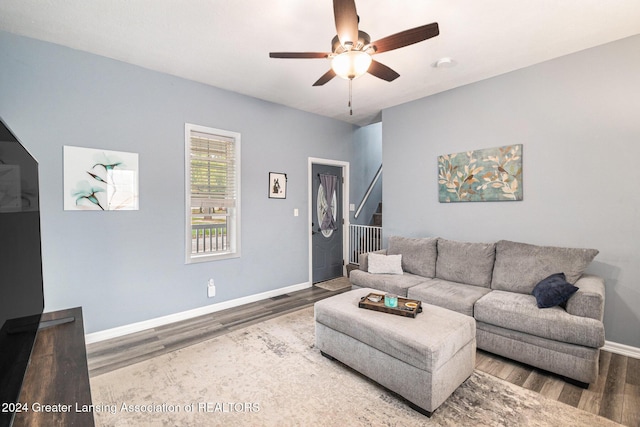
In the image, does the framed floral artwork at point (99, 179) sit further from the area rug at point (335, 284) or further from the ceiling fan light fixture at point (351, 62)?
the area rug at point (335, 284)

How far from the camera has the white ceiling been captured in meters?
2.21

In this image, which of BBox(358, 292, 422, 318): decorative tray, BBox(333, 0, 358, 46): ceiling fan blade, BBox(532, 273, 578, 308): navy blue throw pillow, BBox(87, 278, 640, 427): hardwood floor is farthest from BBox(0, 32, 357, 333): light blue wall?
BBox(532, 273, 578, 308): navy blue throw pillow

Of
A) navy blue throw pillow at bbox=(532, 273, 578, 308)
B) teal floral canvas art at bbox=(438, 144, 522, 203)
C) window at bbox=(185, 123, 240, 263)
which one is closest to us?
navy blue throw pillow at bbox=(532, 273, 578, 308)

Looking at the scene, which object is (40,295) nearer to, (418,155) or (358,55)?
(358,55)

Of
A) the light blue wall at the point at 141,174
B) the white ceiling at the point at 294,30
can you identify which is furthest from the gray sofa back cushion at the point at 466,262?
the light blue wall at the point at 141,174

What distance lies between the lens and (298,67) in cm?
317

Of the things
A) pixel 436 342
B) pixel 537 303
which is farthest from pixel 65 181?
pixel 537 303

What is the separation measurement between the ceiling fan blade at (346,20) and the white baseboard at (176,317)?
3.00 metres

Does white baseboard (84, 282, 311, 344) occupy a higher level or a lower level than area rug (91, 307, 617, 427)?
higher

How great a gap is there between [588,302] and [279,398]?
2404mm

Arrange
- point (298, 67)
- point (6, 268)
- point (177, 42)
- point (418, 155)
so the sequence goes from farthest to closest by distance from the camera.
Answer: point (418, 155) → point (298, 67) → point (177, 42) → point (6, 268)

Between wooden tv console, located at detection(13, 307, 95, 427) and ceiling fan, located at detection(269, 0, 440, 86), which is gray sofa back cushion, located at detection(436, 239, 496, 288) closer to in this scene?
ceiling fan, located at detection(269, 0, 440, 86)

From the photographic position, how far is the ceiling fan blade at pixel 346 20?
1.68 m

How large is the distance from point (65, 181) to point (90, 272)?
0.89m
